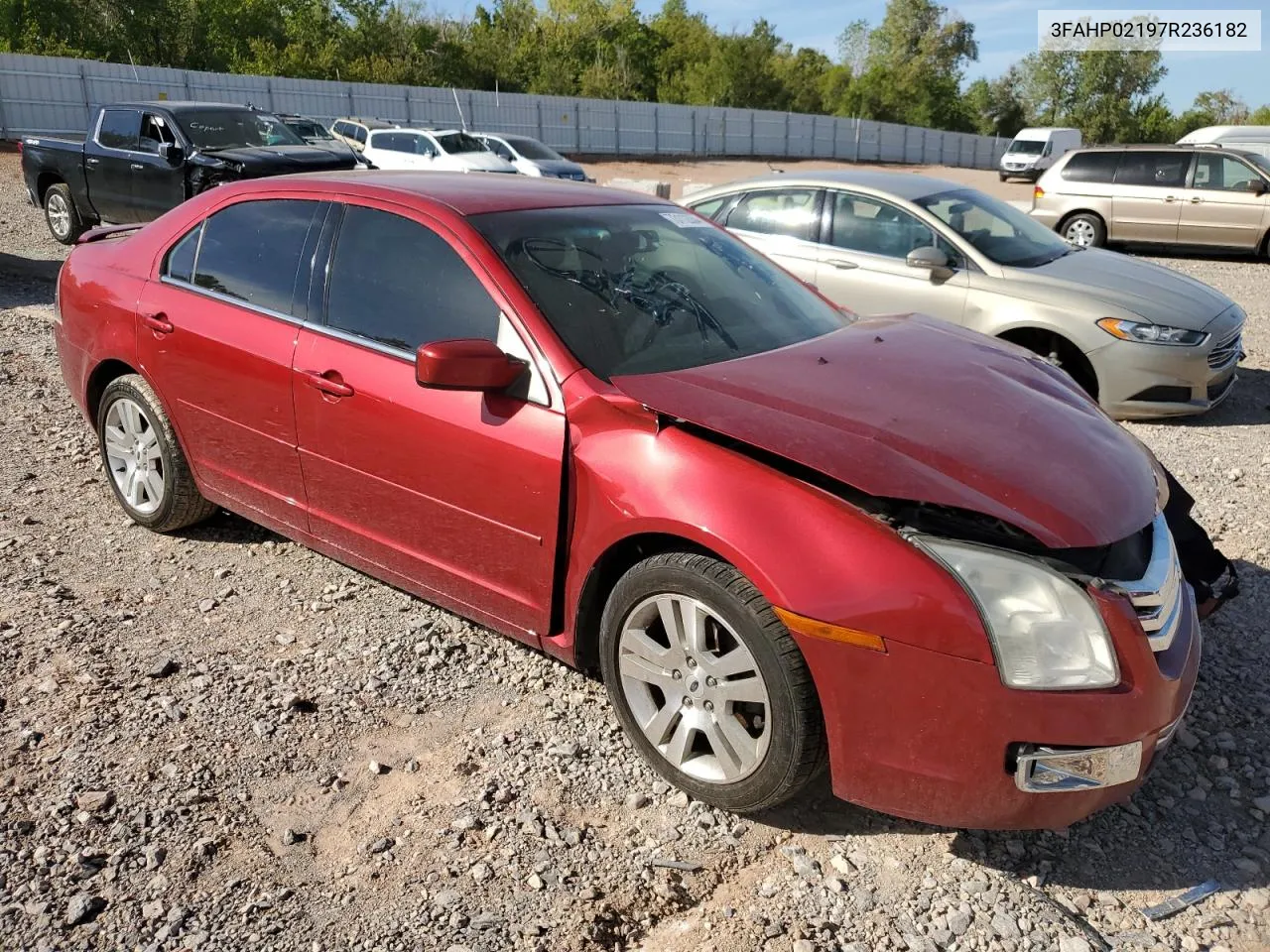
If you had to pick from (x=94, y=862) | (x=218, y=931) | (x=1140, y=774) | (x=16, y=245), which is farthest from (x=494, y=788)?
(x=16, y=245)

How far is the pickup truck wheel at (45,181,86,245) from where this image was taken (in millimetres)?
13742

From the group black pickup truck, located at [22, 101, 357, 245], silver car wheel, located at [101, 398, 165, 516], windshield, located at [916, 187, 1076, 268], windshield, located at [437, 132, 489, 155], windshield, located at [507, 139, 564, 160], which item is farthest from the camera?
windshield, located at [507, 139, 564, 160]

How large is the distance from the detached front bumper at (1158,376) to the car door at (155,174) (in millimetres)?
10485

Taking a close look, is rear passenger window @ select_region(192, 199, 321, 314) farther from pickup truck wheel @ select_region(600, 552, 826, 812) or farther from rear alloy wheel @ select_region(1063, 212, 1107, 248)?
rear alloy wheel @ select_region(1063, 212, 1107, 248)

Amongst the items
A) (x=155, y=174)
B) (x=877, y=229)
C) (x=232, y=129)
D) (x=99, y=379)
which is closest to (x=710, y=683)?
(x=99, y=379)

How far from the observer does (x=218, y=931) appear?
2.47m

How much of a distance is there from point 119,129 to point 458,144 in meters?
11.8

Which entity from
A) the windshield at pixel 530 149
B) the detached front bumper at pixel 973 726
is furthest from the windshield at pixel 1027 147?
the detached front bumper at pixel 973 726

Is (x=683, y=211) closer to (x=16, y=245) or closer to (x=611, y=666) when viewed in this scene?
(x=611, y=666)

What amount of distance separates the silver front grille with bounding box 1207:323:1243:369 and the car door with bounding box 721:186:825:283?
2.65m

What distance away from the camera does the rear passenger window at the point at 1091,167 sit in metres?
15.5

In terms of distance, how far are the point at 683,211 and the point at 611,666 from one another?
2069 mm

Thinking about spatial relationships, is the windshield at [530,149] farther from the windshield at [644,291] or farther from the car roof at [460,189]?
the windshield at [644,291]

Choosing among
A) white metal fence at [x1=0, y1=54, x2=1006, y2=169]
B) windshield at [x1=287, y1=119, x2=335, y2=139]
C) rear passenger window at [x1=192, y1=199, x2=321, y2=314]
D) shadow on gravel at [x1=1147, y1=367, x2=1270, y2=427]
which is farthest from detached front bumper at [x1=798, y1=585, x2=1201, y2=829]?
white metal fence at [x1=0, y1=54, x2=1006, y2=169]
